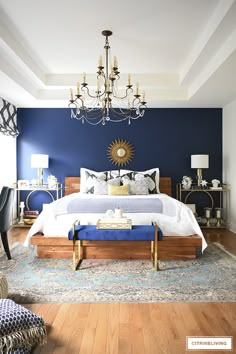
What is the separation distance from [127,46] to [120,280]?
9.50 feet

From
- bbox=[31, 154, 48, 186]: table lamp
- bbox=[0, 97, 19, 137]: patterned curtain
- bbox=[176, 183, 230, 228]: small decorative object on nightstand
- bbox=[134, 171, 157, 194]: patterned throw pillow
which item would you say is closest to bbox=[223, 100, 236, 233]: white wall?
bbox=[176, 183, 230, 228]: small decorative object on nightstand

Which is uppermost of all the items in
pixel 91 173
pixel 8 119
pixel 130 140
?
pixel 8 119

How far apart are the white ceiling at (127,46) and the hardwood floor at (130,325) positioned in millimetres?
2661

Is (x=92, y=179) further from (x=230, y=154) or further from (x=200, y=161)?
(x=230, y=154)

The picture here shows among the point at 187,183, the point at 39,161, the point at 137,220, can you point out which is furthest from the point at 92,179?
the point at 187,183

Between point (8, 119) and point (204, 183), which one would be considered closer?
point (8, 119)

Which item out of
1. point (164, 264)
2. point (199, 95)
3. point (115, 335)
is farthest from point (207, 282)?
point (199, 95)

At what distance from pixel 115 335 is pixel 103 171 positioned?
440cm

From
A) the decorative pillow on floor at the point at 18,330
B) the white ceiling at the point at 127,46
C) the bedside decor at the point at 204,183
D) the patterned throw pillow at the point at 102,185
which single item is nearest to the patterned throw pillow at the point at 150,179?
the patterned throw pillow at the point at 102,185

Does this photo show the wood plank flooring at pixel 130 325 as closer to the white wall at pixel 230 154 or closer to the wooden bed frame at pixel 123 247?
the wooden bed frame at pixel 123 247

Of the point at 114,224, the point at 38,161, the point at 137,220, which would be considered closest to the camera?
the point at 114,224

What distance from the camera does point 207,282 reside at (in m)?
3.04

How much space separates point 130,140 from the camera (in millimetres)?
6293

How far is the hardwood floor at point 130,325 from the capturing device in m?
1.94
